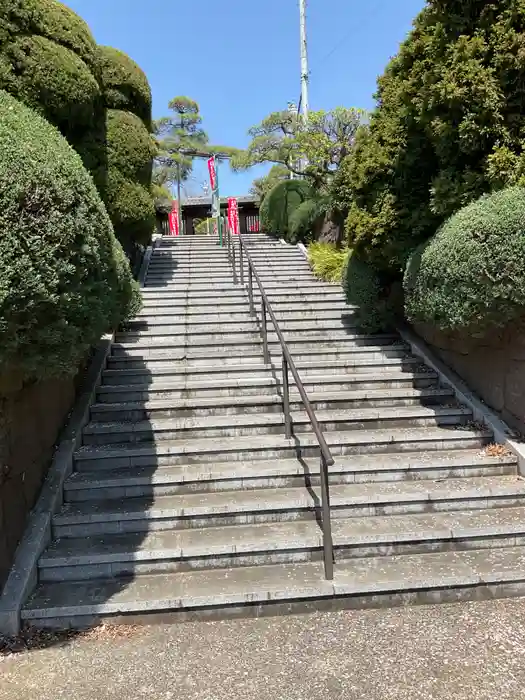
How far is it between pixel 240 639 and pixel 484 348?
3.65m

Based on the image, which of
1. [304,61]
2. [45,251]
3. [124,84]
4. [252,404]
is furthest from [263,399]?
[304,61]

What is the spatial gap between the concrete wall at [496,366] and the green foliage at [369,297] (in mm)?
947

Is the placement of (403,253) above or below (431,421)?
above

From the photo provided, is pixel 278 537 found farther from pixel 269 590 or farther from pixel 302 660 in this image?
pixel 302 660

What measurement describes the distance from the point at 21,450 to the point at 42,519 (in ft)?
1.69

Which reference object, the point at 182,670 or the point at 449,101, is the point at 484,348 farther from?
the point at 182,670

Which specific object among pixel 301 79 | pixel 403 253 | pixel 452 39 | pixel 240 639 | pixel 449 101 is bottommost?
pixel 240 639

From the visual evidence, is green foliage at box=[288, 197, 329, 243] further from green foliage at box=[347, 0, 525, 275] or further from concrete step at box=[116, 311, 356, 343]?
green foliage at box=[347, 0, 525, 275]

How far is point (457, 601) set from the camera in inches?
125

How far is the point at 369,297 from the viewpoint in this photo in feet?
21.7

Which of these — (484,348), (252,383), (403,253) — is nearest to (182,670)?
(252,383)

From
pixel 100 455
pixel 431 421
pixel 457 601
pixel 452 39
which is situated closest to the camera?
pixel 457 601

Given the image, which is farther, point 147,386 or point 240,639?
point 147,386

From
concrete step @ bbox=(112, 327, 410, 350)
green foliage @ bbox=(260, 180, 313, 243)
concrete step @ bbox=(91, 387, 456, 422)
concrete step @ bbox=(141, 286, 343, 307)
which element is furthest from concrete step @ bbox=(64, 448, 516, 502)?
green foliage @ bbox=(260, 180, 313, 243)
